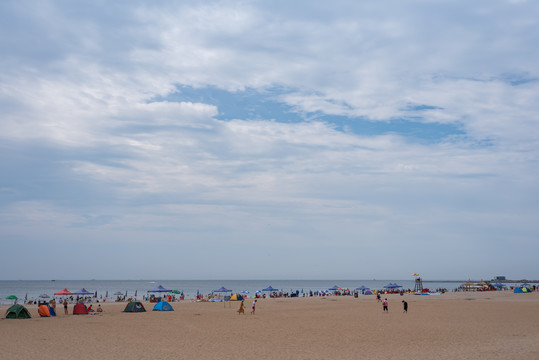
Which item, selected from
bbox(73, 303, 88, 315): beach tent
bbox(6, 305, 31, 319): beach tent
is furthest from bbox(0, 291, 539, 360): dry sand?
bbox(73, 303, 88, 315): beach tent

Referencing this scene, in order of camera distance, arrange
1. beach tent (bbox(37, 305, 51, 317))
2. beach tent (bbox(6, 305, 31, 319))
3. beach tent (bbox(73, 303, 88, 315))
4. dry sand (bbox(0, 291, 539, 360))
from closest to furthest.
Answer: dry sand (bbox(0, 291, 539, 360)), beach tent (bbox(6, 305, 31, 319)), beach tent (bbox(37, 305, 51, 317)), beach tent (bbox(73, 303, 88, 315))

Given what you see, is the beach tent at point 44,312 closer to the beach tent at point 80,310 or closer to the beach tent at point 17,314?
the beach tent at point 17,314

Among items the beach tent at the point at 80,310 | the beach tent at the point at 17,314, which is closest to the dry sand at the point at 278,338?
the beach tent at the point at 17,314

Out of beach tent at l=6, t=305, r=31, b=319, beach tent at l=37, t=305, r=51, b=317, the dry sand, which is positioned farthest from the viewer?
beach tent at l=37, t=305, r=51, b=317

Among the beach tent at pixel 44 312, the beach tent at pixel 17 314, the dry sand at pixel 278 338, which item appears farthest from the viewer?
the beach tent at pixel 44 312

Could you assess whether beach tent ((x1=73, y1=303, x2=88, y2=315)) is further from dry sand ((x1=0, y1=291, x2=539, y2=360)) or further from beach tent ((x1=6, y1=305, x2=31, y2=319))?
dry sand ((x1=0, y1=291, x2=539, y2=360))

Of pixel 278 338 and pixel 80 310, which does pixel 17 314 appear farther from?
pixel 278 338

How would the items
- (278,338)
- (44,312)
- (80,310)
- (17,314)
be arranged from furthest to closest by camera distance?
1. (80,310)
2. (44,312)
3. (17,314)
4. (278,338)

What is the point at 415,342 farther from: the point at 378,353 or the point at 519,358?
the point at 519,358

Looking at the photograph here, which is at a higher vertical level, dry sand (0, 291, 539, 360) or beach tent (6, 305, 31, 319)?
dry sand (0, 291, 539, 360)

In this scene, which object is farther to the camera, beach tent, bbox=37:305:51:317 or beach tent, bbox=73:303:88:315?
beach tent, bbox=73:303:88:315

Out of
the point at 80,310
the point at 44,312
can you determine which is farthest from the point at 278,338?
the point at 80,310

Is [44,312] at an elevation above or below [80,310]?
above

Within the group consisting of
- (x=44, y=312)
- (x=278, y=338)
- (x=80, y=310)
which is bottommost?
(x=80, y=310)
